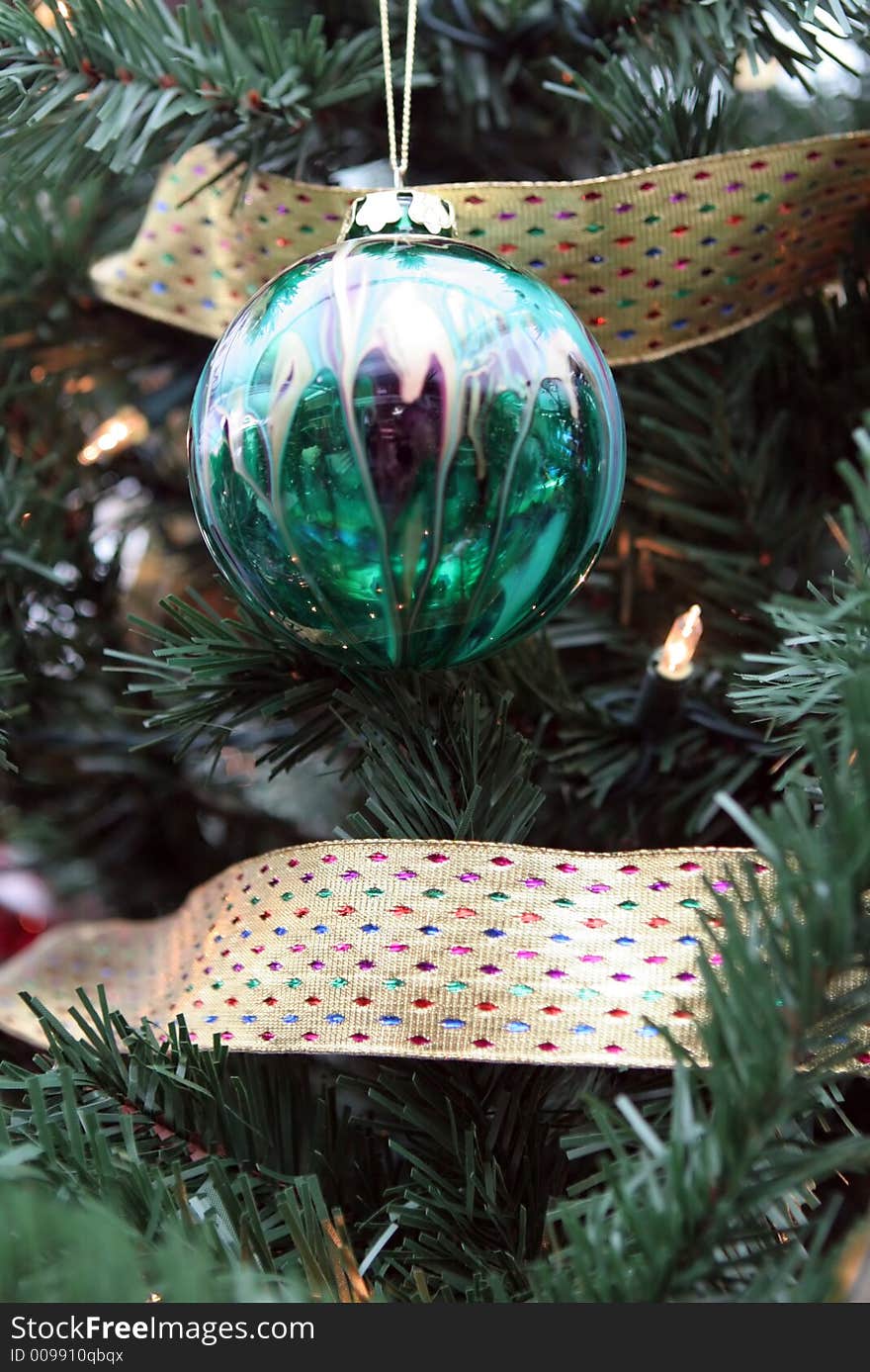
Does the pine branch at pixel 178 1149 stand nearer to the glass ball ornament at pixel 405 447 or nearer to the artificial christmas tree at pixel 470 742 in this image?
the artificial christmas tree at pixel 470 742

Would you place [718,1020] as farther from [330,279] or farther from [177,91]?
[177,91]

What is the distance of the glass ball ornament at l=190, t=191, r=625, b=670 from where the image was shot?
30cm

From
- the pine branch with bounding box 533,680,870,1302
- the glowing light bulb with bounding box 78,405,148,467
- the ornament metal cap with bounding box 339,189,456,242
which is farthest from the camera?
the glowing light bulb with bounding box 78,405,148,467

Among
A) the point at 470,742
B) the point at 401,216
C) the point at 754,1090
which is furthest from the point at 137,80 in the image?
the point at 754,1090

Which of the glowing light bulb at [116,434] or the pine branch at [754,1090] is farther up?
the glowing light bulb at [116,434]

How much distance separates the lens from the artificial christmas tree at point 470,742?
0.83ft

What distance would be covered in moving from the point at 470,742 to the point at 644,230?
19cm

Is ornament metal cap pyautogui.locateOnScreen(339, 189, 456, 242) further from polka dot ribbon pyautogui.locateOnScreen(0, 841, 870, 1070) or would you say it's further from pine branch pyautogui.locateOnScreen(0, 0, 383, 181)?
polka dot ribbon pyautogui.locateOnScreen(0, 841, 870, 1070)

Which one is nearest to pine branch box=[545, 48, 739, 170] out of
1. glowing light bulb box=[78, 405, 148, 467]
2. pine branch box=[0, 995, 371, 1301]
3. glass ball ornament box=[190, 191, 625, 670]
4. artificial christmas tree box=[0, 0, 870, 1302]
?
artificial christmas tree box=[0, 0, 870, 1302]

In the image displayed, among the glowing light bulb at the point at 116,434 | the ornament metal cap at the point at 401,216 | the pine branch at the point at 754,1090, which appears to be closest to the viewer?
the pine branch at the point at 754,1090

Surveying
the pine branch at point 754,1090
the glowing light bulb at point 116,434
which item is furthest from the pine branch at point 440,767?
the glowing light bulb at point 116,434

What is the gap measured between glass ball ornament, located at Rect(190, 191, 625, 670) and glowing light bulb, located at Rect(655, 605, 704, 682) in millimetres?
70

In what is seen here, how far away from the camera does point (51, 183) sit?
44 centimetres

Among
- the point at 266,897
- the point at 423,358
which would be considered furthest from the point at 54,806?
the point at 423,358
